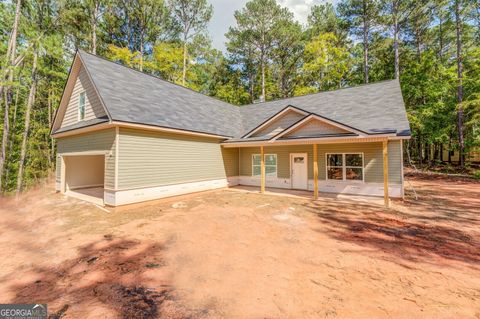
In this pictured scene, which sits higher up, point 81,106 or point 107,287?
point 81,106

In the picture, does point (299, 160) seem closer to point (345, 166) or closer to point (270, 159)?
point (270, 159)

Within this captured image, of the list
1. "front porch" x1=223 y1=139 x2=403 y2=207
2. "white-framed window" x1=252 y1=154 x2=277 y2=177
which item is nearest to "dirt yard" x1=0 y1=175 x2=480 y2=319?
"front porch" x1=223 y1=139 x2=403 y2=207

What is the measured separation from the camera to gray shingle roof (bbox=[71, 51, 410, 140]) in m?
9.81

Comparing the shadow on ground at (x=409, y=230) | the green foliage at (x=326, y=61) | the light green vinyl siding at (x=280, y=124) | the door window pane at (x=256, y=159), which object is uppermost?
the green foliage at (x=326, y=61)

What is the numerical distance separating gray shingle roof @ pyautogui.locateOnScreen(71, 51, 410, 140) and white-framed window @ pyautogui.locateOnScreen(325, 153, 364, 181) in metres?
1.60

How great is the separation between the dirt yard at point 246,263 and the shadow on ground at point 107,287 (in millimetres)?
20

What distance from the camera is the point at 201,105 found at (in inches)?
603

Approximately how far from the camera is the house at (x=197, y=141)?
9125 mm

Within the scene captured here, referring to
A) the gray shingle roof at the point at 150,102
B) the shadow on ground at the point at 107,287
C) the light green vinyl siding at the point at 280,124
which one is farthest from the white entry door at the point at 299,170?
the shadow on ground at the point at 107,287

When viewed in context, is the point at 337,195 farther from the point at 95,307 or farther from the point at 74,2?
the point at 74,2

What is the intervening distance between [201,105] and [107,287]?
13.1 meters

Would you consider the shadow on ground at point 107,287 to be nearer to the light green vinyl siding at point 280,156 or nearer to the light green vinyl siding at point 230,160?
the light green vinyl siding at point 230,160

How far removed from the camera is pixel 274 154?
13.9 meters

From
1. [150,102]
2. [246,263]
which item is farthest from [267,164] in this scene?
[246,263]
